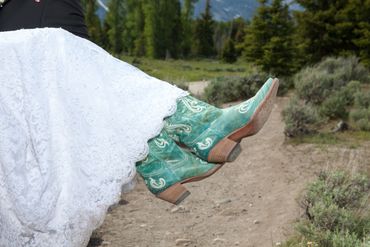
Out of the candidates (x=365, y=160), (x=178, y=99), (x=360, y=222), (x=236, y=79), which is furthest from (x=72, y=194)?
(x=236, y=79)

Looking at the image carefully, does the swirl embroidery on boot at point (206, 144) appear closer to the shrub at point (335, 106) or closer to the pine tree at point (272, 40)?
the shrub at point (335, 106)

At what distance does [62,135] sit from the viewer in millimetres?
2250

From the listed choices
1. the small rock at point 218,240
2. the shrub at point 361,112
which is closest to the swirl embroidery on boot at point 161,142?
the small rock at point 218,240

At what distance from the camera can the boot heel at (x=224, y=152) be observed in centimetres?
261

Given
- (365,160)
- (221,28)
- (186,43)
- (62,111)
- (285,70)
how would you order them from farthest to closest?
(221,28), (186,43), (285,70), (365,160), (62,111)

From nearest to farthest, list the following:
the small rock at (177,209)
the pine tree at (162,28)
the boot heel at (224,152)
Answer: the boot heel at (224,152)
the small rock at (177,209)
the pine tree at (162,28)

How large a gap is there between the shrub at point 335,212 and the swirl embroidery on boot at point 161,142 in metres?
1.23

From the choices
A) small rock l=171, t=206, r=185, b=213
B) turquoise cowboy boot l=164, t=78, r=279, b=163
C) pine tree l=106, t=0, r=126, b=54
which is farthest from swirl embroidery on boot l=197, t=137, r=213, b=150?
pine tree l=106, t=0, r=126, b=54

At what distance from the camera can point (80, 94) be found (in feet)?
7.89

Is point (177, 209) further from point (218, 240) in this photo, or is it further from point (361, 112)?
point (361, 112)

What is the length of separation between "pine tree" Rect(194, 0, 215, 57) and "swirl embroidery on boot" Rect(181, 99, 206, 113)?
171ft

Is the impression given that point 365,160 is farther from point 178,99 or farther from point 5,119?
point 5,119

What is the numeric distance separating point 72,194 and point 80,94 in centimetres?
48

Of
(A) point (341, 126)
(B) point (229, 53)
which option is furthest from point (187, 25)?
(A) point (341, 126)
